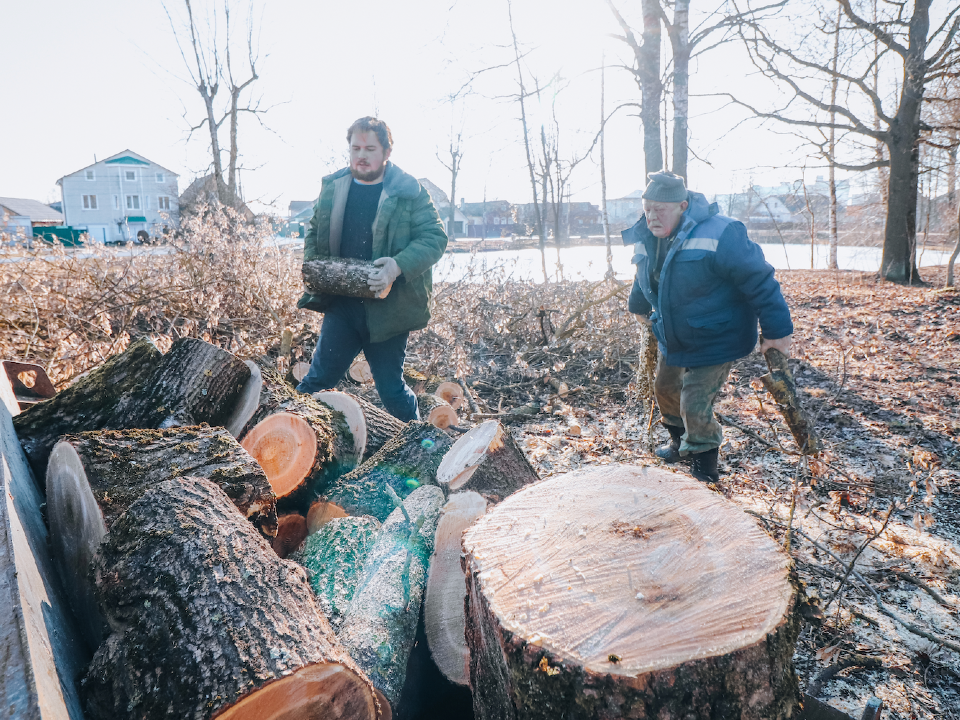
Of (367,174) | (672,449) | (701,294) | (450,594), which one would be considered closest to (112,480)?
(450,594)

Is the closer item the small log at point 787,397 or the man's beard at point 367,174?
the small log at point 787,397

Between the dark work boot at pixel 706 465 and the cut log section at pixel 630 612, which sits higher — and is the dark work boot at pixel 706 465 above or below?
below

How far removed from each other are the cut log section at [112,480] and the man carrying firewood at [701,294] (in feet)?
7.13

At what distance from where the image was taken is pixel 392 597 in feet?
5.94

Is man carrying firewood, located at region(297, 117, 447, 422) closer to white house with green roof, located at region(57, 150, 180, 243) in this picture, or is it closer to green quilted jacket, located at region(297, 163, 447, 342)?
green quilted jacket, located at region(297, 163, 447, 342)

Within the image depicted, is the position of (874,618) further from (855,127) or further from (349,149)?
(855,127)

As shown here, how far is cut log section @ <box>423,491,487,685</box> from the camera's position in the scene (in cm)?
177

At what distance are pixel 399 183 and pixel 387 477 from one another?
1590 millimetres

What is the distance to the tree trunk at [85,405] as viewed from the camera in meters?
2.42

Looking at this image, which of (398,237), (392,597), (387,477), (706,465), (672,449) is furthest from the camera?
(672,449)

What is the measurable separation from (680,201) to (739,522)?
1.83 metres

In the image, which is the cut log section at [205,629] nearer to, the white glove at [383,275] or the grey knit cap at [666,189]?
the white glove at [383,275]

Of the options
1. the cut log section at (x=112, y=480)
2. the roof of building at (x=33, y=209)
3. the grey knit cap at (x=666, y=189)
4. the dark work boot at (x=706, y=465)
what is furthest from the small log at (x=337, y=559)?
the roof of building at (x=33, y=209)

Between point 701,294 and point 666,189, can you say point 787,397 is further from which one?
point 666,189
